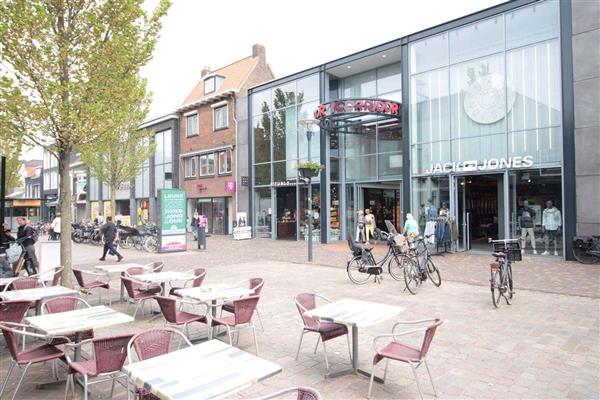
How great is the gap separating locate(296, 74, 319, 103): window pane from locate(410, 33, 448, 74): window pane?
5.19 m

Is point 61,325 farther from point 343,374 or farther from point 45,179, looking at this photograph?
point 45,179

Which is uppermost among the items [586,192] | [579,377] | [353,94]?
[353,94]

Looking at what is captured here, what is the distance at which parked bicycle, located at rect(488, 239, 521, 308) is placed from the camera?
7.19m

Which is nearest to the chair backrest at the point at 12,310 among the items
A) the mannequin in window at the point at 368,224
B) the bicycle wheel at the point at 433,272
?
the bicycle wheel at the point at 433,272

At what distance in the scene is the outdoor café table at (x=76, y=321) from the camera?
3.81m

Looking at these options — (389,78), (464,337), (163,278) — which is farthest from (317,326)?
(389,78)

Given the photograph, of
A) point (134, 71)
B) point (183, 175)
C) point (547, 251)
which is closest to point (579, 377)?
point (134, 71)

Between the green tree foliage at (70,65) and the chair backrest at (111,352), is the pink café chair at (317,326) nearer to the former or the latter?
the chair backrest at (111,352)

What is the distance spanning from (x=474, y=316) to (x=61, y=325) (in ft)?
18.4

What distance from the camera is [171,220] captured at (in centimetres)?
1633

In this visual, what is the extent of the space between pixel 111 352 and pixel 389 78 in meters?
17.1

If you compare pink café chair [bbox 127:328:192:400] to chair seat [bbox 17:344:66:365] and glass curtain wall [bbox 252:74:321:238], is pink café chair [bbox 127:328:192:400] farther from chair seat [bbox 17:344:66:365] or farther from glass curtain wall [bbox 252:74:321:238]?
glass curtain wall [bbox 252:74:321:238]

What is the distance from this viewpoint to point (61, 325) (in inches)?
155

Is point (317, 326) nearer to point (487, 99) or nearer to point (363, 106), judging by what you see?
point (487, 99)
